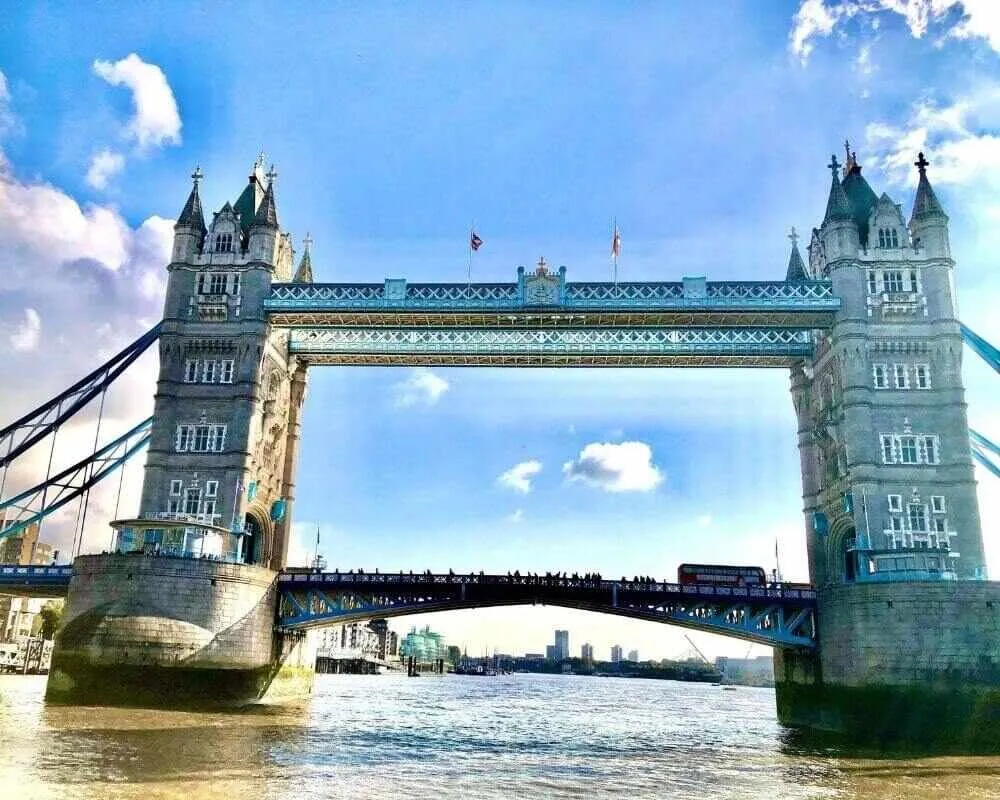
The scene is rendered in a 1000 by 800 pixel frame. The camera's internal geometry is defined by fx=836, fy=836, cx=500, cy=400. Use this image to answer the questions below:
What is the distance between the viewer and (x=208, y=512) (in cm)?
5800

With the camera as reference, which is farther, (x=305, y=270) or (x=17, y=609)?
(x=17, y=609)

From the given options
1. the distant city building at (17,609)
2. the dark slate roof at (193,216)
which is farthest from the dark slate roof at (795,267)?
the distant city building at (17,609)

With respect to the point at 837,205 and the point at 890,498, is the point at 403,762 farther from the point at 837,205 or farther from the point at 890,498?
the point at 837,205

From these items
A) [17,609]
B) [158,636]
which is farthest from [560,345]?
[17,609]

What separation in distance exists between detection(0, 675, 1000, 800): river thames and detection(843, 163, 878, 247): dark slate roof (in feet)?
118

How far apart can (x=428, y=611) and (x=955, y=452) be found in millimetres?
36823

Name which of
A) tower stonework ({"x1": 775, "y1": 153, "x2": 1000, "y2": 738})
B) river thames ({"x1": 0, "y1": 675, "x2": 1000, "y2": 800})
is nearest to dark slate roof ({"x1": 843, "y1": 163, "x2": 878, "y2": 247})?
tower stonework ({"x1": 775, "y1": 153, "x2": 1000, "y2": 738})

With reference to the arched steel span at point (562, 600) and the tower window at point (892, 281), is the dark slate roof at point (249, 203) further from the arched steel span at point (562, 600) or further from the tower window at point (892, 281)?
the tower window at point (892, 281)

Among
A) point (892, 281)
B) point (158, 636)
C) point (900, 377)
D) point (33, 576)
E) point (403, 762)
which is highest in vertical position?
point (892, 281)

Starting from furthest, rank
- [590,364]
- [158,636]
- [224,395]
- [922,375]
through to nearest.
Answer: [590,364] → [224,395] → [922,375] → [158,636]

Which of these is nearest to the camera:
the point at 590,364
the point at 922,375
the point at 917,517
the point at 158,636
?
the point at 158,636

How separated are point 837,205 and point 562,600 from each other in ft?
114

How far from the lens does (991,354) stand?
2245 inches

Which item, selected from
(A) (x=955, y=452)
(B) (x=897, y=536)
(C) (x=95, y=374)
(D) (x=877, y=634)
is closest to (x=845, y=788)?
(D) (x=877, y=634)
